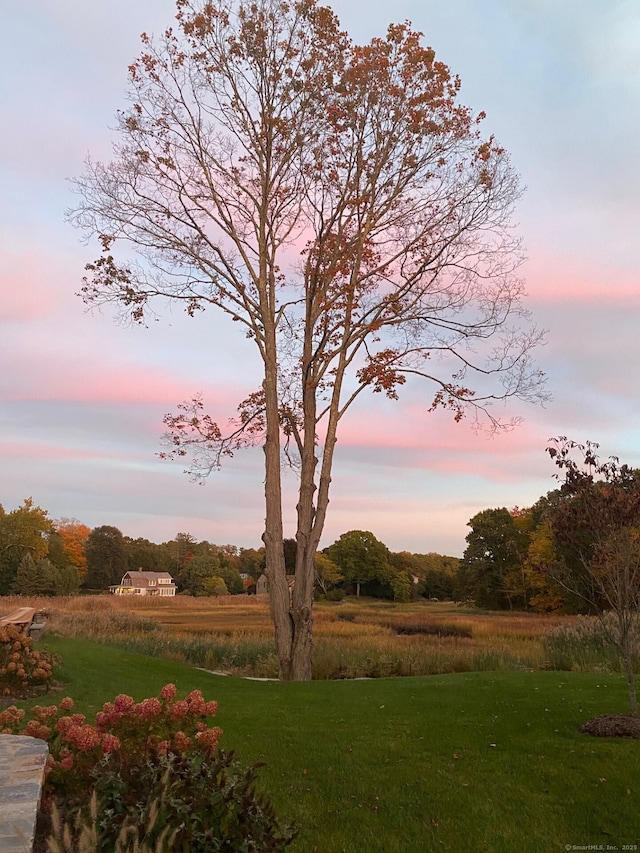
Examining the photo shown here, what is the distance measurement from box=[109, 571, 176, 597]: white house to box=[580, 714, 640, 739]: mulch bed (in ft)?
233

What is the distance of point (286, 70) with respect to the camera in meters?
14.9

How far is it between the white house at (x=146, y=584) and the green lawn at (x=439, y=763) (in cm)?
6765

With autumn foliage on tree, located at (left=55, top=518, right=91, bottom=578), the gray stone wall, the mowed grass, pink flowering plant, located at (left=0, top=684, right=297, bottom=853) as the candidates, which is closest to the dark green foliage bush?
pink flowering plant, located at (left=0, top=684, right=297, bottom=853)

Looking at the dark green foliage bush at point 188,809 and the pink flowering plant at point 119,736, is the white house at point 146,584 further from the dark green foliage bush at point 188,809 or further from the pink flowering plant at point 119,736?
the dark green foliage bush at point 188,809

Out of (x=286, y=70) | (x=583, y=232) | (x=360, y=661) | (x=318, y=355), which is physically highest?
(x=286, y=70)

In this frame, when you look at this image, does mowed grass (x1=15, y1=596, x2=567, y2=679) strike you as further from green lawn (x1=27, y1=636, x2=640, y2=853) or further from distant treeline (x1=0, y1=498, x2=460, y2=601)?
distant treeline (x1=0, y1=498, x2=460, y2=601)

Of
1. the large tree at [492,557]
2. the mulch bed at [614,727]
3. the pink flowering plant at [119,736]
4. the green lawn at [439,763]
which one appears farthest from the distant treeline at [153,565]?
the pink flowering plant at [119,736]

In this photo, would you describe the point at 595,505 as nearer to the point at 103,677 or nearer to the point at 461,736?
the point at 461,736

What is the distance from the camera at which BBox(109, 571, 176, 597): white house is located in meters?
74.4

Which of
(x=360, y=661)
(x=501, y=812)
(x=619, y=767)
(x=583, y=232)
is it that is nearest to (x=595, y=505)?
(x=619, y=767)

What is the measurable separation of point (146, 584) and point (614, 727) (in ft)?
251

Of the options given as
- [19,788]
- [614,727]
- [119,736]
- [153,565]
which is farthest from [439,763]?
[153,565]

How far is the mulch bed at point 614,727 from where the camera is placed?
6.75 meters

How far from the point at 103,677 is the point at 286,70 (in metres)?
13.5
